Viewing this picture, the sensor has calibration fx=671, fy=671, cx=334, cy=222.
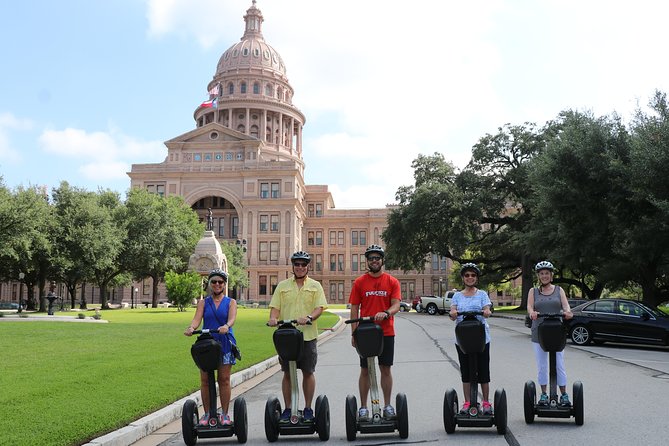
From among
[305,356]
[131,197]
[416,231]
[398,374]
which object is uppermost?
[131,197]

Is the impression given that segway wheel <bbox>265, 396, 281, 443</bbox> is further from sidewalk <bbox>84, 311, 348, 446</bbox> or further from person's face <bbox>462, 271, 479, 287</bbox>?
person's face <bbox>462, 271, 479, 287</bbox>

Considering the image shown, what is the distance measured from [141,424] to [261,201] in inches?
3459

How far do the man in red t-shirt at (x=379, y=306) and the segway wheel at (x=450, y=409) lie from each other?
57 centimetres

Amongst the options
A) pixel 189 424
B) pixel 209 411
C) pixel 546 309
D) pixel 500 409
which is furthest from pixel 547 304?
pixel 189 424

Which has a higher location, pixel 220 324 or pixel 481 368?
pixel 220 324

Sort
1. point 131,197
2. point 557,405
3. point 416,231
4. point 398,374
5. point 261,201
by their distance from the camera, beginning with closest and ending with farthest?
point 557,405
point 398,374
point 416,231
point 131,197
point 261,201

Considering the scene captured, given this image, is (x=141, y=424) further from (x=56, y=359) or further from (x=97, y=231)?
(x=97, y=231)

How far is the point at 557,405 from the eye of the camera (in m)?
7.23

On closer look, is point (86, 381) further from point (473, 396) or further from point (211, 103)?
point (211, 103)

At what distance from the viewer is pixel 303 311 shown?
6.97 metres

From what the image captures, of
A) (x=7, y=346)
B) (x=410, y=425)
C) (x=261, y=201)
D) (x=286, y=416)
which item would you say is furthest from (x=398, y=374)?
(x=261, y=201)

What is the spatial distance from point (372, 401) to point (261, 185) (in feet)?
296

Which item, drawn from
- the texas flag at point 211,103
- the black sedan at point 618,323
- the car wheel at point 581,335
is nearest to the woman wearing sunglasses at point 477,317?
the black sedan at point 618,323

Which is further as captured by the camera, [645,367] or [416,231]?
[416,231]
